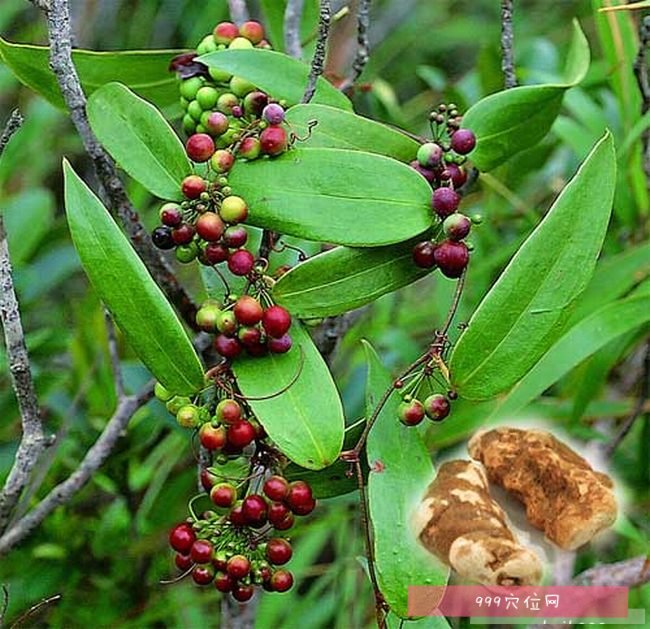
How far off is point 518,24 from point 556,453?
153 centimetres

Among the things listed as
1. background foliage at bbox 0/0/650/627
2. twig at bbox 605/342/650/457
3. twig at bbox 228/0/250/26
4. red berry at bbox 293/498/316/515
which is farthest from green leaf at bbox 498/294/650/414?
twig at bbox 228/0/250/26

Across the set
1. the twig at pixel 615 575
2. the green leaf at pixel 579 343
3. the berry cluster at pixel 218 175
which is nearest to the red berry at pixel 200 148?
the berry cluster at pixel 218 175

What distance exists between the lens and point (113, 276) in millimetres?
622

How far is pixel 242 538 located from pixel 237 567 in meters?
0.02

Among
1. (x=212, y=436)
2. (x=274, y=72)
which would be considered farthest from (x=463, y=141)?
(x=212, y=436)

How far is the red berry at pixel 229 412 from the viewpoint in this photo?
0.62m

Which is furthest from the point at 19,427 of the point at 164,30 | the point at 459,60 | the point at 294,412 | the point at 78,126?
the point at 459,60

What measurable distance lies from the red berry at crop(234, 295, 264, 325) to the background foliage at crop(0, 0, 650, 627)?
0.31 meters

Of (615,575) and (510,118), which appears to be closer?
(510,118)

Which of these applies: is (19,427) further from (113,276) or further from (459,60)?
(459,60)

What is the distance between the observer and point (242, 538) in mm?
650

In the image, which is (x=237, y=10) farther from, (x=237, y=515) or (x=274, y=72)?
(x=237, y=515)

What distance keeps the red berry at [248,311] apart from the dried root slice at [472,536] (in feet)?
0.46

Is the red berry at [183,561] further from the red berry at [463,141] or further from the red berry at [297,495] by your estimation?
the red berry at [463,141]
